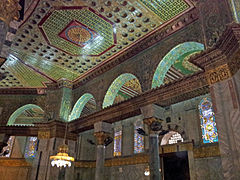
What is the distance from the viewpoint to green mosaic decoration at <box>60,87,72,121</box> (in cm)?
1016

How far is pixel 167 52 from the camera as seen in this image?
22.9ft

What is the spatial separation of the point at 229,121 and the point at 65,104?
772 centimetres

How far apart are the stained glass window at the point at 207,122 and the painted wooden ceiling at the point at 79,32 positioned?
4.30 meters

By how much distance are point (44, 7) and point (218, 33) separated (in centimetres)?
510

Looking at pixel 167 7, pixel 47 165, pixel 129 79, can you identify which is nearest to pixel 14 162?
pixel 47 165

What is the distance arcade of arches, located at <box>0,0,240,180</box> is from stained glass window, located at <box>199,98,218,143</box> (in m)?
0.04

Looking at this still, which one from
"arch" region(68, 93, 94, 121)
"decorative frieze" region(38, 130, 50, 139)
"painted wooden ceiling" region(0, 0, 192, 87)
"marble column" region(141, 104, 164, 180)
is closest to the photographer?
"marble column" region(141, 104, 164, 180)

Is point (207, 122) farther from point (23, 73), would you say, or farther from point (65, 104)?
point (23, 73)

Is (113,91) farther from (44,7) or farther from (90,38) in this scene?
(44,7)

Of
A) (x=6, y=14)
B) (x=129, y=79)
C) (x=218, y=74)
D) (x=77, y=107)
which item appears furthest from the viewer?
(x=77, y=107)

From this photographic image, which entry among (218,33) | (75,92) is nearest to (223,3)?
(218,33)

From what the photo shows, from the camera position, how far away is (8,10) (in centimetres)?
515

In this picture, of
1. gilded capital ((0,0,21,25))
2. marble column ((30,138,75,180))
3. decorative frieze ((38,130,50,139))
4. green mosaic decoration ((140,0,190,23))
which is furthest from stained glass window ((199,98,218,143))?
gilded capital ((0,0,21,25))

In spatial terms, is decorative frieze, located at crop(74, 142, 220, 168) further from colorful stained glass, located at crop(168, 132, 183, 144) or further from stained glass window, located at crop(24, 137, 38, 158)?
stained glass window, located at crop(24, 137, 38, 158)
